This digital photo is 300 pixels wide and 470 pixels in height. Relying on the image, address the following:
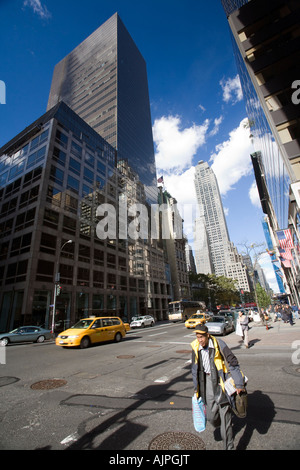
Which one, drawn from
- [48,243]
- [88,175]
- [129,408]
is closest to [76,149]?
[88,175]

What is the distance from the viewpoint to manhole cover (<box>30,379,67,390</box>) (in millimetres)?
5648

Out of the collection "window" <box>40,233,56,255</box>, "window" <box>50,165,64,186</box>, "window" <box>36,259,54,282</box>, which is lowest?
"window" <box>36,259,54,282</box>

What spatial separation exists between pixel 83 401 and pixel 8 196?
40.6 m

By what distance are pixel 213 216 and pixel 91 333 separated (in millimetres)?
179252

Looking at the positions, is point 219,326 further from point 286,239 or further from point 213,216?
point 213,216

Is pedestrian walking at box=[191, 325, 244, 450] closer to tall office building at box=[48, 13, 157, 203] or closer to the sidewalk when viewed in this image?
the sidewalk

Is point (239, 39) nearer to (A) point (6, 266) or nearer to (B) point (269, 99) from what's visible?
(B) point (269, 99)

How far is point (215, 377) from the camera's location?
3.03 meters

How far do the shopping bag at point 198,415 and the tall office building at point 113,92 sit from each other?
6707 cm

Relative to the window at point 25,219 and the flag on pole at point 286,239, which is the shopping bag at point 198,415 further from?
the window at point 25,219

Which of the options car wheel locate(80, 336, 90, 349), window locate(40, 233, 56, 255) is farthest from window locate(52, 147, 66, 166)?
car wheel locate(80, 336, 90, 349)

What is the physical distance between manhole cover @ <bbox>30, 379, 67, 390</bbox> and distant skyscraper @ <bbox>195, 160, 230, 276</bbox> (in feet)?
542

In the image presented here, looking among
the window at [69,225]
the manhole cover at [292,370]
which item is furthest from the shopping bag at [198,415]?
the window at [69,225]
